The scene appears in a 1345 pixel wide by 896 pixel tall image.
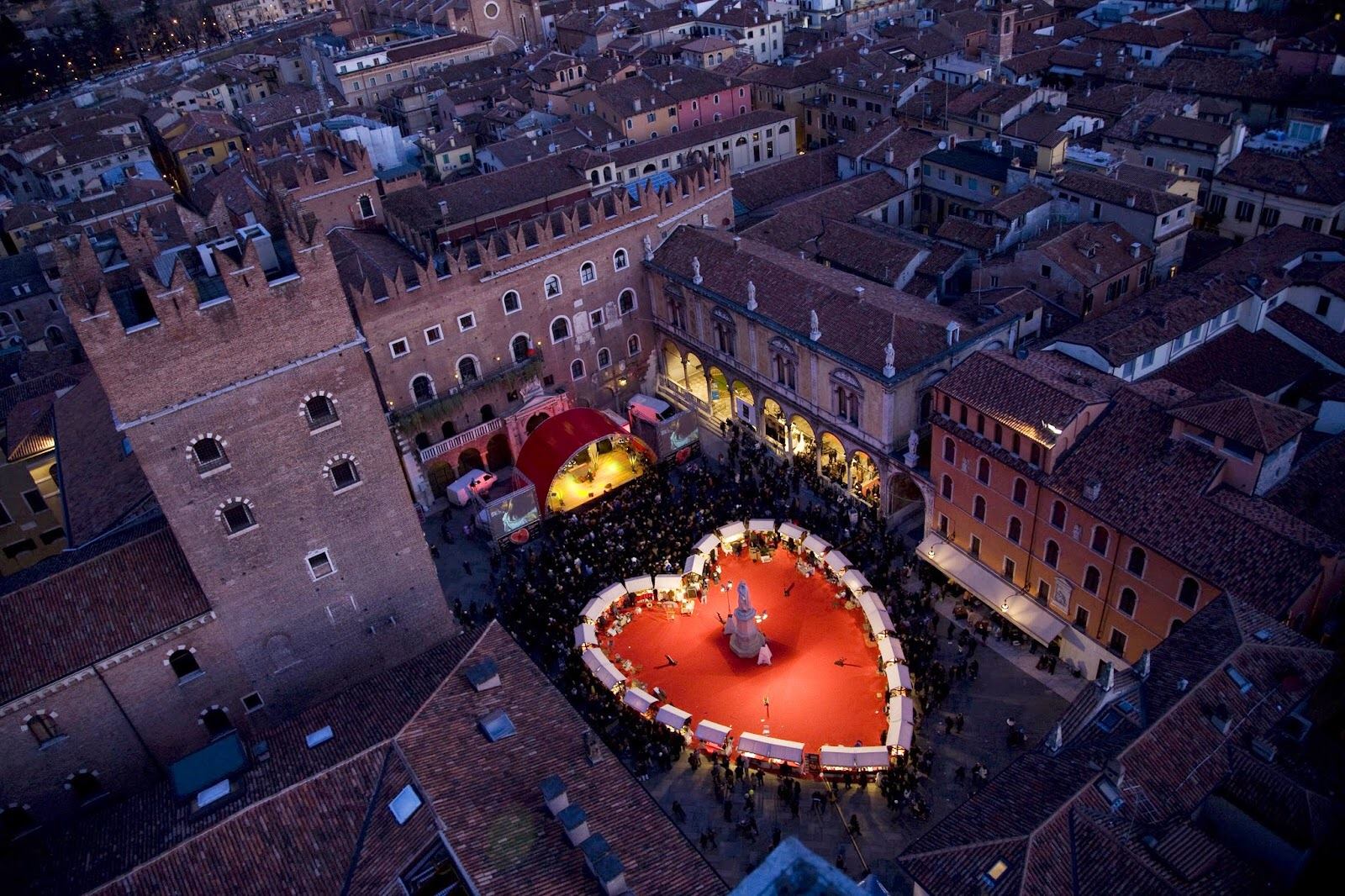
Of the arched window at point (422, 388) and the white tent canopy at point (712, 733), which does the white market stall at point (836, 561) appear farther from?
the arched window at point (422, 388)

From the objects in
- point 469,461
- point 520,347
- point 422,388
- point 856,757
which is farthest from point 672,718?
point 520,347

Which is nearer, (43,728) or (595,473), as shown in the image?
(43,728)

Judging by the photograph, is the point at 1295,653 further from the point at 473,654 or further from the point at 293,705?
the point at 293,705

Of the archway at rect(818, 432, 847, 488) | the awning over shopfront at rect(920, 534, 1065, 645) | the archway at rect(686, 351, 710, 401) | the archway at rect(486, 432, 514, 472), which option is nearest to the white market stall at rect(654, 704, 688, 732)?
the awning over shopfront at rect(920, 534, 1065, 645)

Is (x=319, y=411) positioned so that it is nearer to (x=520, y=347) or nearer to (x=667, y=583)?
(x=667, y=583)

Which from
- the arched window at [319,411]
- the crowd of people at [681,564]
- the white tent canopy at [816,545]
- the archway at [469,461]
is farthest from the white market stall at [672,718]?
the archway at [469,461]

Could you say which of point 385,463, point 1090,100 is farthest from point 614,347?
point 1090,100
